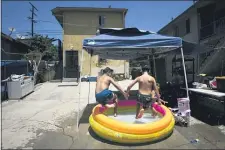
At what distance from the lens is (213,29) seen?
15.6 meters

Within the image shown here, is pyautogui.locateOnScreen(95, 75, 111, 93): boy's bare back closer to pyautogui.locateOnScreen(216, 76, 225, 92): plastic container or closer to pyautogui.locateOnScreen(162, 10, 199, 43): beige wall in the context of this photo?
pyautogui.locateOnScreen(216, 76, 225, 92): plastic container

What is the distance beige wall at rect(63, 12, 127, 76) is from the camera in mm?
20719

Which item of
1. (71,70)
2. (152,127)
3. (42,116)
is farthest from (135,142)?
(71,70)

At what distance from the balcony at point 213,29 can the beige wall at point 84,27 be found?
761cm

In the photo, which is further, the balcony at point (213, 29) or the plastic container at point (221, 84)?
the balcony at point (213, 29)

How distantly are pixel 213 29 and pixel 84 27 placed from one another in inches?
449

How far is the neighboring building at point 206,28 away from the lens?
470 inches

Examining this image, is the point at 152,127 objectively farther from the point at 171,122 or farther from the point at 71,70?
the point at 71,70

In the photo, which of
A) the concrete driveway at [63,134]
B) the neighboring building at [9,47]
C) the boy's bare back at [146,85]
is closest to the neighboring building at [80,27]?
the neighboring building at [9,47]

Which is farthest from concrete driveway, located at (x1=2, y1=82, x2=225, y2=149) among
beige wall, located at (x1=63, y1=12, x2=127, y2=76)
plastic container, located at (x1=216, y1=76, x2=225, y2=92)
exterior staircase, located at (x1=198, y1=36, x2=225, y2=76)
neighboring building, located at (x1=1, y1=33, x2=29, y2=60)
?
beige wall, located at (x1=63, y1=12, x2=127, y2=76)

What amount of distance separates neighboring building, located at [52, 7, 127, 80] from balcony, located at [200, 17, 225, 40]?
24.7ft

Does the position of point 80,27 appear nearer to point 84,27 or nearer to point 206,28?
point 84,27

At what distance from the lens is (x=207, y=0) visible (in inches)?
591

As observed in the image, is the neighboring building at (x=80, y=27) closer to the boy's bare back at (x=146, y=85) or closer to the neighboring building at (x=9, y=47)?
the neighboring building at (x=9, y=47)
